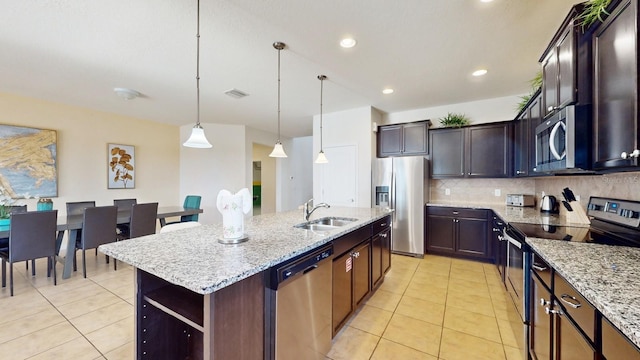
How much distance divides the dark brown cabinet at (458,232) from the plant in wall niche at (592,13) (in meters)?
2.75

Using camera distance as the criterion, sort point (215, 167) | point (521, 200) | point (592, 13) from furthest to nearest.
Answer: point (215, 167) → point (521, 200) → point (592, 13)

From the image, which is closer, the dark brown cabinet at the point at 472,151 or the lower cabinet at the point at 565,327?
the lower cabinet at the point at 565,327

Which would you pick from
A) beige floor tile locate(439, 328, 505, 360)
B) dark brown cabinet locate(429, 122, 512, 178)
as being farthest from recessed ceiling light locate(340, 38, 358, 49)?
beige floor tile locate(439, 328, 505, 360)

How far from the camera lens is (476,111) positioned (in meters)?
4.26

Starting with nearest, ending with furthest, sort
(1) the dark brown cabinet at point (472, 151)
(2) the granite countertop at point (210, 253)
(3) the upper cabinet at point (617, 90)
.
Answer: (2) the granite countertop at point (210, 253) → (3) the upper cabinet at point (617, 90) → (1) the dark brown cabinet at point (472, 151)

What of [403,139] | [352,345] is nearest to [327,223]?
[352,345]

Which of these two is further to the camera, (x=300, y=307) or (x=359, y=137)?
(x=359, y=137)

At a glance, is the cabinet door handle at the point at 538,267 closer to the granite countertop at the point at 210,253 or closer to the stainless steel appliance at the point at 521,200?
the granite countertop at the point at 210,253

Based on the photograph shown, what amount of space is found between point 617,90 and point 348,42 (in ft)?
6.25

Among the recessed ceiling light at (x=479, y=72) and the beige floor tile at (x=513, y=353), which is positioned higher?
the recessed ceiling light at (x=479, y=72)

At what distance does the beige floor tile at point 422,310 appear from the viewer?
2273 mm

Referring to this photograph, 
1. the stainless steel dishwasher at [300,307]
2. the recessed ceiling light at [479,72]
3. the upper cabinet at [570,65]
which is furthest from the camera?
the recessed ceiling light at [479,72]

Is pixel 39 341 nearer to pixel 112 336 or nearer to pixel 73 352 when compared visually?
pixel 73 352

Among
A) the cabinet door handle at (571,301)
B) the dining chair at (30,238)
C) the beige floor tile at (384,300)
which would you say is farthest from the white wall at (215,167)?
the cabinet door handle at (571,301)
